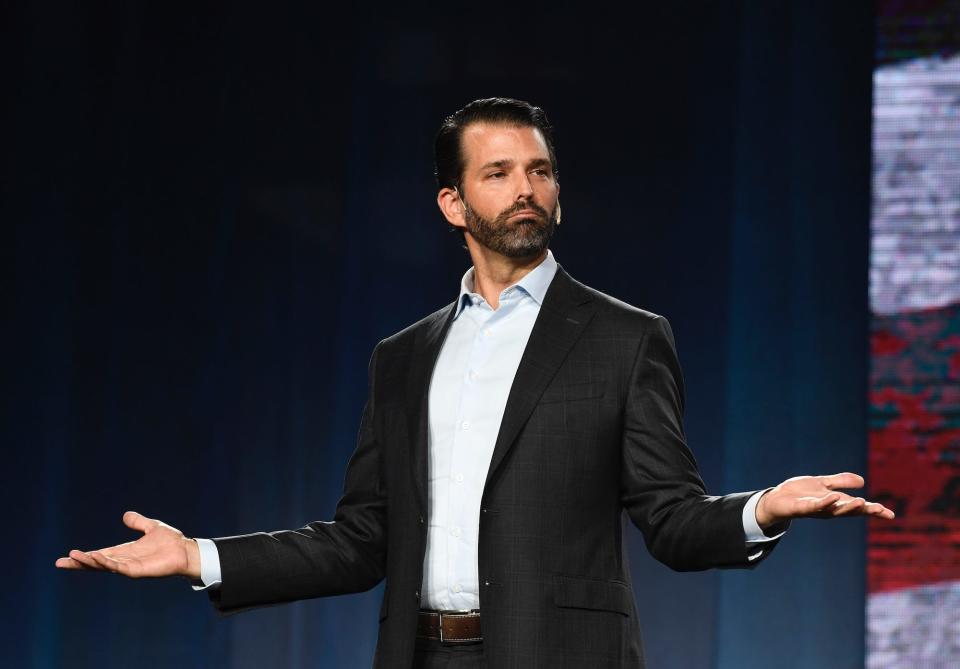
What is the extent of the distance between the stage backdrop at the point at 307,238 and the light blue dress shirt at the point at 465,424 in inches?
56.7

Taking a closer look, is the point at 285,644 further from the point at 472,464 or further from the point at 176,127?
the point at 472,464

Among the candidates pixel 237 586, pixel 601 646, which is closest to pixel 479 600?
pixel 601 646

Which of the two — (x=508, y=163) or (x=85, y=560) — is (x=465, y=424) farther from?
(x=85, y=560)

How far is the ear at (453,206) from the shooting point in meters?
1.88

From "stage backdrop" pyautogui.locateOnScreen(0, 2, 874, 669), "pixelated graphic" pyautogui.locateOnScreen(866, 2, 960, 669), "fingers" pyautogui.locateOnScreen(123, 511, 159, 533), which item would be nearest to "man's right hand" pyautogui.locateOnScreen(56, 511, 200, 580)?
"fingers" pyautogui.locateOnScreen(123, 511, 159, 533)

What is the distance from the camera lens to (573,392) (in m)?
1.66

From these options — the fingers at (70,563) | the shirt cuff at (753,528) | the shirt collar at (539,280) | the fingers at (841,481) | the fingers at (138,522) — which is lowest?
the fingers at (70,563)

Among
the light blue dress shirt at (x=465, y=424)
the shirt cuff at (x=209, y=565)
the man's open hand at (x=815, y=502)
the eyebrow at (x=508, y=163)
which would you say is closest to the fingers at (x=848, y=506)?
the man's open hand at (x=815, y=502)

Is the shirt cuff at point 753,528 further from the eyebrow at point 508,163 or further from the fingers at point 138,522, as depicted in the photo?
the fingers at point 138,522

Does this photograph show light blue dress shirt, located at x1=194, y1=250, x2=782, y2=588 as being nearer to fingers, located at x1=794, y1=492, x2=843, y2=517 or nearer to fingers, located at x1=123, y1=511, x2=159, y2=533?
fingers, located at x1=123, y1=511, x2=159, y2=533

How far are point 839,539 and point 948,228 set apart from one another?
80 cm

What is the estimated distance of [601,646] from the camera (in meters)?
1.58

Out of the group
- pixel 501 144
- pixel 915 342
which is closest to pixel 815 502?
pixel 501 144

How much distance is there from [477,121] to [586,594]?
72cm
